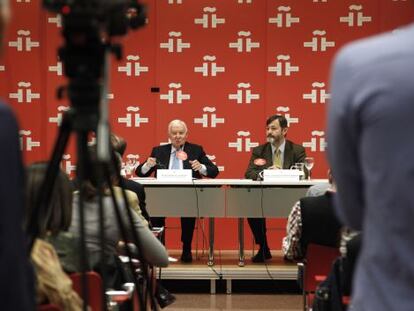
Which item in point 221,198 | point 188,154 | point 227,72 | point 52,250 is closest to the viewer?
point 52,250

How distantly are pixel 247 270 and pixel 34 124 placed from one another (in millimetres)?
3676

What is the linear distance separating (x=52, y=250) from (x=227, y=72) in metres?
6.94

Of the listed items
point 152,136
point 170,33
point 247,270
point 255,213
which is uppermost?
point 170,33

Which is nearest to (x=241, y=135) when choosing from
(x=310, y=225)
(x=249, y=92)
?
(x=249, y=92)

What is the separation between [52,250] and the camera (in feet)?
7.64

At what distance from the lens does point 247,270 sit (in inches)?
267

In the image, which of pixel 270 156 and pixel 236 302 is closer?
pixel 236 302

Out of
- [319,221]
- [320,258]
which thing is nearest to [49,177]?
[319,221]

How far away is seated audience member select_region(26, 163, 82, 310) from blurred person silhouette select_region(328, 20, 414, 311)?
3.85 feet

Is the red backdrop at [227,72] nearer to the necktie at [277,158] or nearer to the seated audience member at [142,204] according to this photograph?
the necktie at [277,158]

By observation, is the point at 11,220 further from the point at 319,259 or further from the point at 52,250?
the point at 319,259

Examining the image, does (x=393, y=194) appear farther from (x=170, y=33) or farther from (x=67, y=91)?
(x=170, y=33)

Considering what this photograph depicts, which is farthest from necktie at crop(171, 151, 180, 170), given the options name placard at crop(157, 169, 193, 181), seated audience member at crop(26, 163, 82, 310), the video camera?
the video camera

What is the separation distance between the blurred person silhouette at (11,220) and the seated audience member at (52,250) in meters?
0.87
